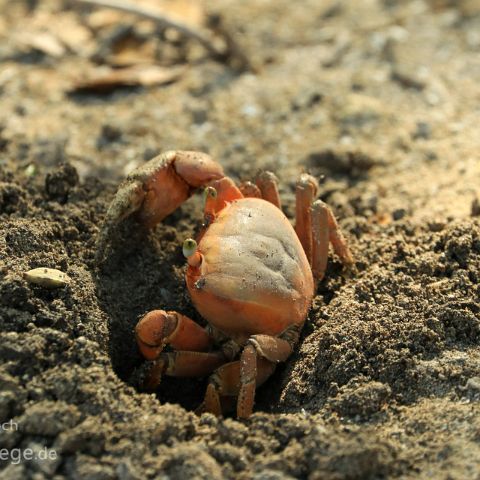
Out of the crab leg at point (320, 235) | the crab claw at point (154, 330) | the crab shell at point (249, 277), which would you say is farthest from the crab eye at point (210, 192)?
the crab claw at point (154, 330)

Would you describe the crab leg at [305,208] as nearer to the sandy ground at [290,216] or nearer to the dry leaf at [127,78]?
the sandy ground at [290,216]

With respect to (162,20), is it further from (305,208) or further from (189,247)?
(189,247)

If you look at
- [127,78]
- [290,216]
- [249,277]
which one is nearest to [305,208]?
[290,216]

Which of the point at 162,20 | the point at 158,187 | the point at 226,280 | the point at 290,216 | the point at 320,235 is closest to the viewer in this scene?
the point at 226,280

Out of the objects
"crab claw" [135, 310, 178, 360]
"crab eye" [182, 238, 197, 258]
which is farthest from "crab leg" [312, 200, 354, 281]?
"crab claw" [135, 310, 178, 360]

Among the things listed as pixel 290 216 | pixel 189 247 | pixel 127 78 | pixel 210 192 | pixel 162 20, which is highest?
pixel 162 20

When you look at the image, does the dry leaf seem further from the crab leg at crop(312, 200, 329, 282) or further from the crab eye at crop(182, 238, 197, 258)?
the crab eye at crop(182, 238, 197, 258)
